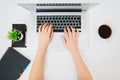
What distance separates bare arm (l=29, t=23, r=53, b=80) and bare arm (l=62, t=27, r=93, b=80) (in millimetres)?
78

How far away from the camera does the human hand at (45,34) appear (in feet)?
3.62

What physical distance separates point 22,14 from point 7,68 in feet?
0.92

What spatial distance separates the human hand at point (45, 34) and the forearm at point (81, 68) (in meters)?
0.14

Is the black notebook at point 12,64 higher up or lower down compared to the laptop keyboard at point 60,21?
lower down

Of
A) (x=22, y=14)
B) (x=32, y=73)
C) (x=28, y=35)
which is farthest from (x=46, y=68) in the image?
(x=22, y=14)

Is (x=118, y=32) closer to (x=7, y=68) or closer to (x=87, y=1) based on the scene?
(x=87, y=1)

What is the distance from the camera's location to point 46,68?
114cm

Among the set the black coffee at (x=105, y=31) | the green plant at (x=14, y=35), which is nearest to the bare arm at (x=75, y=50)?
the black coffee at (x=105, y=31)

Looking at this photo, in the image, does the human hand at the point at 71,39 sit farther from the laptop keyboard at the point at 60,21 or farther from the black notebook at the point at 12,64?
the black notebook at the point at 12,64

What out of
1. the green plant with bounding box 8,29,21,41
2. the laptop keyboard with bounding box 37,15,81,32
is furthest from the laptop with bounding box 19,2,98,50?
the green plant with bounding box 8,29,21,41

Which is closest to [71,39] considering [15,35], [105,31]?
[105,31]

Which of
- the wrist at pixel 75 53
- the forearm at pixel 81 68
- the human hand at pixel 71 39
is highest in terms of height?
the human hand at pixel 71 39

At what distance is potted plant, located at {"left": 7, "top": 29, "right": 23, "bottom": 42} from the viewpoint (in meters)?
1.14

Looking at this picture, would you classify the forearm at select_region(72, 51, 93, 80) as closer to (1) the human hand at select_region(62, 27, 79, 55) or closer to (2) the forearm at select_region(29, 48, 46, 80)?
(1) the human hand at select_region(62, 27, 79, 55)
